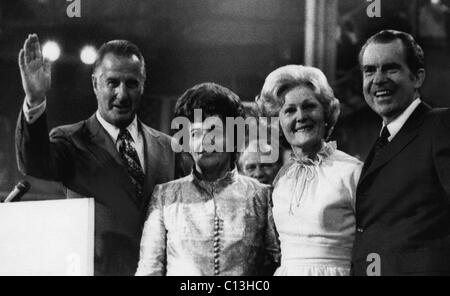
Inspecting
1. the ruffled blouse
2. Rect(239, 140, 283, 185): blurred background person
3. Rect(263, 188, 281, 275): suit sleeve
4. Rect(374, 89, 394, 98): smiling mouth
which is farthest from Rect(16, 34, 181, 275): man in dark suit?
Rect(374, 89, 394, 98): smiling mouth

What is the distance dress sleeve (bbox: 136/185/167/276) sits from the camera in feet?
7.16

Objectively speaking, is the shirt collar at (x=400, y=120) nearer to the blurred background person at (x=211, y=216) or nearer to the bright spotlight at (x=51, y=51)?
the blurred background person at (x=211, y=216)

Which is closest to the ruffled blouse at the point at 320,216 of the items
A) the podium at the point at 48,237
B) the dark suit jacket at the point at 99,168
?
the dark suit jacket at the point at 99,168

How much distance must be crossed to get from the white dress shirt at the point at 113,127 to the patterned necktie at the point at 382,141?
0.86 m

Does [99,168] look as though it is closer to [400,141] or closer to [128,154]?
[128,154]

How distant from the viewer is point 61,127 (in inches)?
92.4

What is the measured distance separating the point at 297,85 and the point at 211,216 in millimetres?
550

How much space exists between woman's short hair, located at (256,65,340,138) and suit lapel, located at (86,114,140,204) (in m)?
0.58

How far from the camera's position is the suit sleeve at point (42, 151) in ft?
7.56

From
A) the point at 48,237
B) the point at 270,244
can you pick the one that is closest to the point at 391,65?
the point at 270,244

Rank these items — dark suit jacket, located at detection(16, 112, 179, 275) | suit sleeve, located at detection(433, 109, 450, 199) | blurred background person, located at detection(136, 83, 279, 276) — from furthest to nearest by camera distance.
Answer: dark suit jacket, located at detection(16, 112, 179, 275) < blurred background person, located at detection(136, 83, 279, 276) < suit sleeve, located at detection(433, 109, 450, 199)

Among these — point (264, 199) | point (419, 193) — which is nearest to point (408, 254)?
point (419, 193)

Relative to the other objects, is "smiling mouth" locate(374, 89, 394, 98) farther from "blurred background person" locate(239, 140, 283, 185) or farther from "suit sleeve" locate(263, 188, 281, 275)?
"suit sleeve" locate(263, 188, 281, 275)

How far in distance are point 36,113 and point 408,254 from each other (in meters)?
1.42
